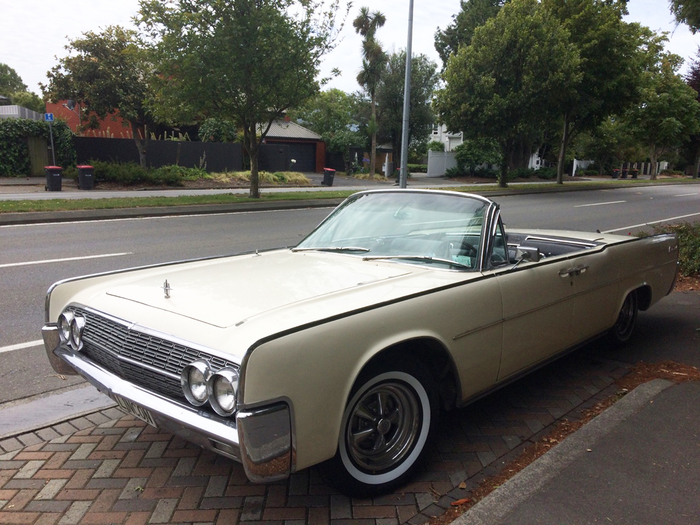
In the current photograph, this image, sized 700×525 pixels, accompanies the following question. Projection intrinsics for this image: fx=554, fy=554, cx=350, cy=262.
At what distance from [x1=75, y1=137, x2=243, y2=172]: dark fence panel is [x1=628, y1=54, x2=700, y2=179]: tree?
96.7ft

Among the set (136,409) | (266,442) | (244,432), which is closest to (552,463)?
(266,442)

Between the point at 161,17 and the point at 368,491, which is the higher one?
the point at 161,17

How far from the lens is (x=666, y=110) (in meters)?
41.3

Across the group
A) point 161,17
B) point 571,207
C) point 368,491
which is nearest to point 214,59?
point 161,17

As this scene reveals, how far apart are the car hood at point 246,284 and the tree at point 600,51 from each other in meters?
26.7

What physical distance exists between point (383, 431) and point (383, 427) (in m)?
0.02

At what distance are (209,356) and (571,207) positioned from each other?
755 inches

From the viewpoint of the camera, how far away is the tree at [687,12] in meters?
8.56

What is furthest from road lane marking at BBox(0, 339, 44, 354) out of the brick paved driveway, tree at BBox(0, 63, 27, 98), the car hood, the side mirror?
tree at BBox(0, 63, 27, 98)

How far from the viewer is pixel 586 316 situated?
4.09 meters

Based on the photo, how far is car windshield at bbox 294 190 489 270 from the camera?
3.51 m

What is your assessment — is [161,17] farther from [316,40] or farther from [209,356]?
[209,356]

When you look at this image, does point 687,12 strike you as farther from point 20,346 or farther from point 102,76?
point 102,76

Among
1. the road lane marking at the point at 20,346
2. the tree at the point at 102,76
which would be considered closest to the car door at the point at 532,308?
the road lane marking at the point at 20,346
